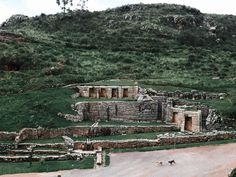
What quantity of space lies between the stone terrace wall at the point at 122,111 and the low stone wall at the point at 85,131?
340 centimetres

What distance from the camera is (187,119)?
3653cm

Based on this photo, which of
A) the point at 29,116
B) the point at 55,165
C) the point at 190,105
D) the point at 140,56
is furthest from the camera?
the point at 140,56

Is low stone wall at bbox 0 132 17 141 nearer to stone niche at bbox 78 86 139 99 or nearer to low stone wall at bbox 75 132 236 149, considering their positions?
low stone wall at bbox 75 132 236 149

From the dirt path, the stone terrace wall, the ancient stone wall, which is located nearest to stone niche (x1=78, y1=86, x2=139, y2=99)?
the ancient stone wall

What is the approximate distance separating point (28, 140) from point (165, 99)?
12.5 meters

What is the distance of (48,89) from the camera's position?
4188 cm

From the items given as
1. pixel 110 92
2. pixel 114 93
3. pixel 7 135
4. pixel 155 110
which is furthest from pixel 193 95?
pixel 7 135

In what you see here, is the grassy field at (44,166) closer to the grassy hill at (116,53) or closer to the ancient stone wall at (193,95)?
the grassy hill at (116,53)

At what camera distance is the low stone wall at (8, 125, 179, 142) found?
33.4 meters

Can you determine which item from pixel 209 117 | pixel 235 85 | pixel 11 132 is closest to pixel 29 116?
pixel 11 132

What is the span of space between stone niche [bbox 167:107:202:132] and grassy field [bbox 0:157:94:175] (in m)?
10.0

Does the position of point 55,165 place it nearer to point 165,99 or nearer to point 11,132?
point 11,132

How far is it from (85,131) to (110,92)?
927cm

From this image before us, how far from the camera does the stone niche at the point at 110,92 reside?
43.1 m
